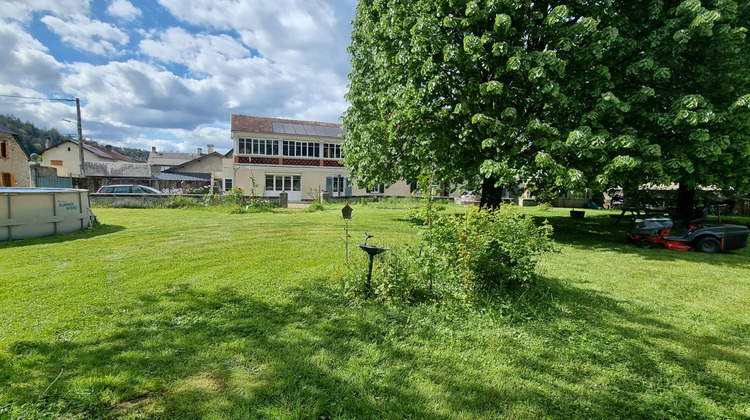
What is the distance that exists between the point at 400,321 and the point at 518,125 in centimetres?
741

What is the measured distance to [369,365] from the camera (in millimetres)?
3004

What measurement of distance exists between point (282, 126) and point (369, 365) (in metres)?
27.7

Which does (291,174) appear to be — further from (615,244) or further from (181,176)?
(181,176)

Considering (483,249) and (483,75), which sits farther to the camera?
(483,75)

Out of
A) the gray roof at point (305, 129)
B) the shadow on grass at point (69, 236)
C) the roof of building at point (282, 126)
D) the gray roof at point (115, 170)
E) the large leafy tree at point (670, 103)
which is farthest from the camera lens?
the gray roof at point (115, 170)

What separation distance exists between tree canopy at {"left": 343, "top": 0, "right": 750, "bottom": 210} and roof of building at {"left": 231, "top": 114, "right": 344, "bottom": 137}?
709 inches

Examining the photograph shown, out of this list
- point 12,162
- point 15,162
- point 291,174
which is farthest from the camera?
point 291,174

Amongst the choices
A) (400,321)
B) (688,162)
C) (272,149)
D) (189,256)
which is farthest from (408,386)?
(272,149)

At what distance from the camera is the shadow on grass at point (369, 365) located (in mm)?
2480

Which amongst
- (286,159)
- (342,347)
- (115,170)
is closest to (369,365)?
(342,347)

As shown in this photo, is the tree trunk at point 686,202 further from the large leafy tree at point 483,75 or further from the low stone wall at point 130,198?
the low stone wall at point 130,198

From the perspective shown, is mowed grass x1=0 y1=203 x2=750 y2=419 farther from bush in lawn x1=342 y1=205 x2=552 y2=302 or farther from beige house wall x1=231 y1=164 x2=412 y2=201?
beige house wall x1=231 y1=164 x2=412 y2=201

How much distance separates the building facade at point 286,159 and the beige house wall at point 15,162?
15.7m

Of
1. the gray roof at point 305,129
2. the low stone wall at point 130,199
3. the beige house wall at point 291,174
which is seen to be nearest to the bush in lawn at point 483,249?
the low stone wall at point 130,199
